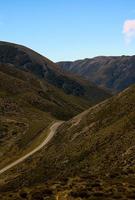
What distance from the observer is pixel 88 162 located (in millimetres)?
66125

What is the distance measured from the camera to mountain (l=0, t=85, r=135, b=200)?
29469 mm

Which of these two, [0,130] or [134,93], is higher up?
[134,93]

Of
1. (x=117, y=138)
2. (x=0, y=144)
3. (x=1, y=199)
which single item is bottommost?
(x=0, y=144)

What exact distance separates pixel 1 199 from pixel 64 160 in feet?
148

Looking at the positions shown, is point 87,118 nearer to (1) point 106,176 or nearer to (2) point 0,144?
(2) point 0,144

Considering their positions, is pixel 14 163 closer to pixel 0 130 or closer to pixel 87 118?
pixel 87 118

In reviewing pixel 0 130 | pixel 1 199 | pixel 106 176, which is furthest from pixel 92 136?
pixel 0 130

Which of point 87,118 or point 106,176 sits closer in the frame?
point 106,176

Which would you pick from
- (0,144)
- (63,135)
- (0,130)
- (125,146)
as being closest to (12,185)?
(125,146)

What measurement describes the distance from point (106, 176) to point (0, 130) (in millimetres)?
111341

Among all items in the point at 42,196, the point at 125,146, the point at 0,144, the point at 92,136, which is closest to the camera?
the point at 42,196

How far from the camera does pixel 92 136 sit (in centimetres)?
8256

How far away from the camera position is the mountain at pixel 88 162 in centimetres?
2947

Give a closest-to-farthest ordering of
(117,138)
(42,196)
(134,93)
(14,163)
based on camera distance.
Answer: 1. (42,196)
2. (117,138)
3. (14,163)
4. (134,93)
